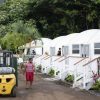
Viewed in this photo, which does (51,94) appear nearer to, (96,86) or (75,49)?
(96,86)

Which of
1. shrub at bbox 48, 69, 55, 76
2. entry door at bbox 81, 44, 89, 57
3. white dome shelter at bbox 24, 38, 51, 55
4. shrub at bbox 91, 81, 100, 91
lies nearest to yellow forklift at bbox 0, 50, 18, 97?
shrub at bbox 91, 81, 100, 91

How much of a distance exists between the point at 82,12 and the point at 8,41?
31.3 ft

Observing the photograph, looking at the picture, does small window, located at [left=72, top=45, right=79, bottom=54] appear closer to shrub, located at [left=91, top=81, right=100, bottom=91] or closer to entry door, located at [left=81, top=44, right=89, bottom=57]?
entry door, located at [left=81, top=44, right=89, bottom=57]

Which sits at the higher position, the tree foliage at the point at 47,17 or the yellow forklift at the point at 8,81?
the tree foliage at the point at 47,17

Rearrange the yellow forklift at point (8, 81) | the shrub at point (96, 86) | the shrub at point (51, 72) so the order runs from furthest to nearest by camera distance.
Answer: the shrub at point (51, 72) < the shrub at point (96, 86) < the yellow forklift at point (8, 81)

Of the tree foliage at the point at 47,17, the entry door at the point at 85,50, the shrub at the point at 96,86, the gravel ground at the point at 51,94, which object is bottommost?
the gravel ground at the point at 51,94

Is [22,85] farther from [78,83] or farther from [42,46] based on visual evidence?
[42,46]

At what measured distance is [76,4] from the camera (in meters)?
54.6

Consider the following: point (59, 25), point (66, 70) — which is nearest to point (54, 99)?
point (66, 70)

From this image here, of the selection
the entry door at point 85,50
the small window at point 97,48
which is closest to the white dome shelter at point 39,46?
the entry door at point 85,50

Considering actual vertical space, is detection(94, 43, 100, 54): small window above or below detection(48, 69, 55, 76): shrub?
above

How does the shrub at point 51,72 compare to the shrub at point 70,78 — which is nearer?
the shrub at point 70,78

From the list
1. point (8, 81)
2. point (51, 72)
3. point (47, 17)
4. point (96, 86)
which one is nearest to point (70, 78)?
point (96, 86)

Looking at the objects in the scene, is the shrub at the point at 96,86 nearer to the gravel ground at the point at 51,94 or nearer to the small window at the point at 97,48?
the gravel ground at the point at 51,94
